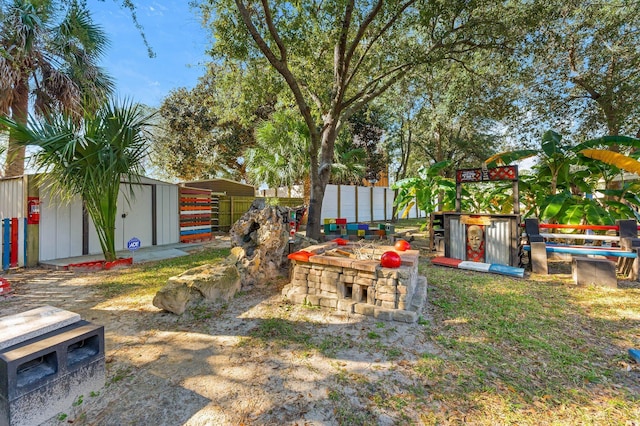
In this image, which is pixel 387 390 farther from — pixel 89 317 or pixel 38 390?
pixel 89 317

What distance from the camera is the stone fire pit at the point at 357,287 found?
3.72 metres

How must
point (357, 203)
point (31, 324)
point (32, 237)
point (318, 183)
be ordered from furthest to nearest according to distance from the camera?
point (357, 203) < point (318, 183) < point (32, 237) < point (31, 324)

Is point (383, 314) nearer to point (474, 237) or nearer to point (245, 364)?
point (245, 364)

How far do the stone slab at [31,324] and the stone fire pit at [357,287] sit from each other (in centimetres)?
267

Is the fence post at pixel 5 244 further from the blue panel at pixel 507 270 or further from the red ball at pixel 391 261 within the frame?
the blue panel at pixel 507 270

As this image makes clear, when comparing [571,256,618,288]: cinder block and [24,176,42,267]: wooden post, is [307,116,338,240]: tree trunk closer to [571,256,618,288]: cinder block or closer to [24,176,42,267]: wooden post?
[571,256,618,288]: cinder block

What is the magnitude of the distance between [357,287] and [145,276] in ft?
14.6

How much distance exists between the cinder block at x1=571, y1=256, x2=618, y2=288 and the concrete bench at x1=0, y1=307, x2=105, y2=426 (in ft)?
23.5

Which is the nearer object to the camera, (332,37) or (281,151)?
(332,37)

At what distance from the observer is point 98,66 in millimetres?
8953

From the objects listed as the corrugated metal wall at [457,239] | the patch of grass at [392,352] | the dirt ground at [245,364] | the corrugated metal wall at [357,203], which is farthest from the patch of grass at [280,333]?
the corrugated metal wall at [357,203]

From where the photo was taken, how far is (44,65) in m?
8.22

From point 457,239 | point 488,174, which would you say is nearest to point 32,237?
point 457,239

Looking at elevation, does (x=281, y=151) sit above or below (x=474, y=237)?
above
